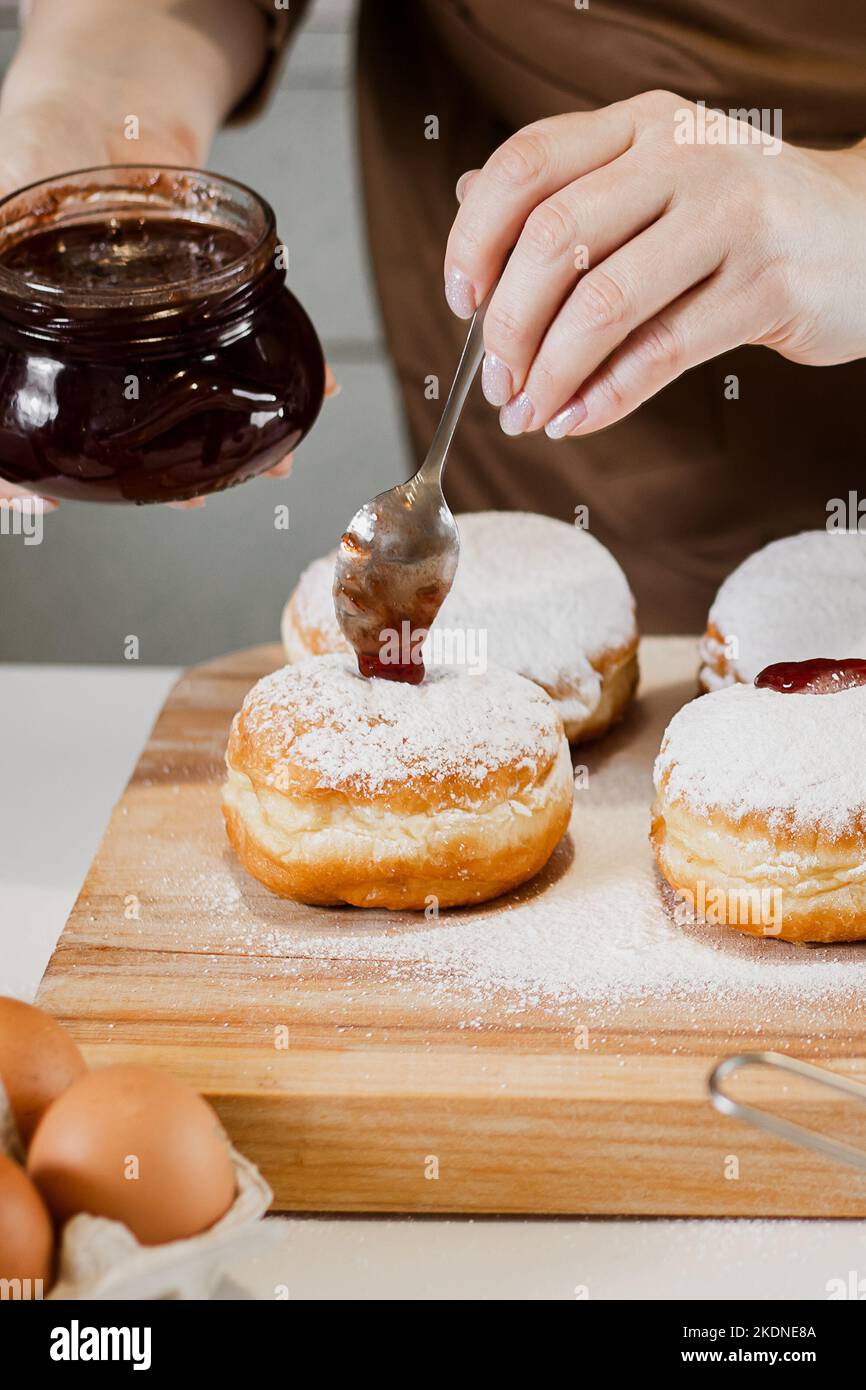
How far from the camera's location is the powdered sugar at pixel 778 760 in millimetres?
1229

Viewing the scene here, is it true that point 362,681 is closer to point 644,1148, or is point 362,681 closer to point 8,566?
point 644,1148

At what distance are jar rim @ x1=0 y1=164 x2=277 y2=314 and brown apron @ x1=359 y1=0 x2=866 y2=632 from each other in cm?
60

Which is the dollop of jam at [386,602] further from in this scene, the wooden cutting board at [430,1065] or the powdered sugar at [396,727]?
the wooden cutting board at [430,1065]

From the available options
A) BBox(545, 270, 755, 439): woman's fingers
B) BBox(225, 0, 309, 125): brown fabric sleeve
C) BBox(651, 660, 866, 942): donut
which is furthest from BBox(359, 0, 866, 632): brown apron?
BBox(651, 660, 866, 942): donut

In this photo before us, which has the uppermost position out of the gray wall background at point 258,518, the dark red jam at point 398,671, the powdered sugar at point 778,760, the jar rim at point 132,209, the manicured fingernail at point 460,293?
Result: the jar rim at point 132,209

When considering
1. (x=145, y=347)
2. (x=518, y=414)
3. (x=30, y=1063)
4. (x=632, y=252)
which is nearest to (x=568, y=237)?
(x=632, y=252)

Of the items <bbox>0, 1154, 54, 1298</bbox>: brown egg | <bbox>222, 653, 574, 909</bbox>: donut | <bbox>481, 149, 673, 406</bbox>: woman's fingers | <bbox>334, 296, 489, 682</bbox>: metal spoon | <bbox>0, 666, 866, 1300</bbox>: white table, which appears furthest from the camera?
<bbox>334, 296, 489, 682</bbox>: metal spoon

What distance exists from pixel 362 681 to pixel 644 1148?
51 cm

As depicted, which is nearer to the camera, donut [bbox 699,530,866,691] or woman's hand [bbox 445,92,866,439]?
woman's hand [bbox 445,92,866,439]

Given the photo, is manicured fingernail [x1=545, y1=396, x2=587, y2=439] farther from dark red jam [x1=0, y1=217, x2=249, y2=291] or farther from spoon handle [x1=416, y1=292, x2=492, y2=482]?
dark red jam [x1=0, y1=217, x2=249, y2=291]

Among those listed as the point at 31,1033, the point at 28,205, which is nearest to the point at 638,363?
the point at 28,205

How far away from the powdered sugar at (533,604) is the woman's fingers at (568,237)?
1.41 ft

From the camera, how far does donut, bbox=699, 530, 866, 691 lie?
1525 millimetres

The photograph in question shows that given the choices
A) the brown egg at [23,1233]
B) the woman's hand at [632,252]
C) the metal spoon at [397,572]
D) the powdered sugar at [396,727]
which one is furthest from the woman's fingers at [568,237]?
the brown egg at [23,1233]
